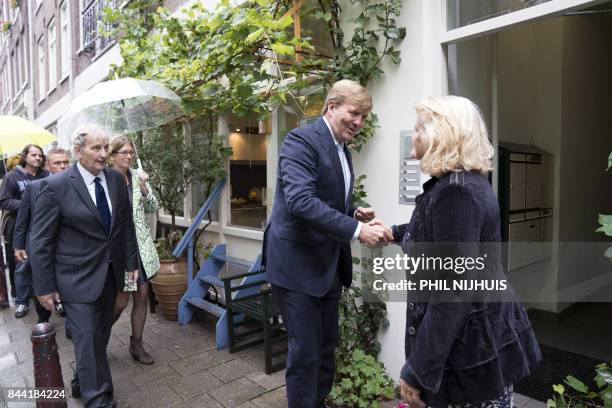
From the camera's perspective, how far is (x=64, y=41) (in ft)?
43.6

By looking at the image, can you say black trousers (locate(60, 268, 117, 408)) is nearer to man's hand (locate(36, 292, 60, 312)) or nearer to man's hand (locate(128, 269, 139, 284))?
man's hand (locate(36, 292, 60, 312))

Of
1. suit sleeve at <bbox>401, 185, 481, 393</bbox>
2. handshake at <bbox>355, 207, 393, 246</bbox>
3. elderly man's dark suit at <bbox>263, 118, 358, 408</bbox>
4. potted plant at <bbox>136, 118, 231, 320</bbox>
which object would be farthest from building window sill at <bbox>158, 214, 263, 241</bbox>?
suit sleeve at <bbox>401, 185, 481, 393</bbox>

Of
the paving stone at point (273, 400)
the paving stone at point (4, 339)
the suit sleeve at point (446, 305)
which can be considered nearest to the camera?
the suit sleeve at point (446, 305)

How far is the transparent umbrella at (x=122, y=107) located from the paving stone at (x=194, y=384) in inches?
98.0

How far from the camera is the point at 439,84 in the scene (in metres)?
3.08

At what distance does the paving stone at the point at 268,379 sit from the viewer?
351cm

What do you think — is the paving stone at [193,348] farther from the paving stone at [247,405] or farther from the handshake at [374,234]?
the handshake at [374,234]

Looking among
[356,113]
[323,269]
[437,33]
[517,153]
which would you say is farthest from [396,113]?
[517,153]

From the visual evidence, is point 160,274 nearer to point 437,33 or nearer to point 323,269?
point 323,269

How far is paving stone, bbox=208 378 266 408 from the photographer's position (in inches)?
129

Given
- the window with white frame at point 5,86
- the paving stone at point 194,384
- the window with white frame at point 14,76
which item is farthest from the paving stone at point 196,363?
the window with white frame at point 5,86

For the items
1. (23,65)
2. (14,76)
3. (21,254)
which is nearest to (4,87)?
(14,76)

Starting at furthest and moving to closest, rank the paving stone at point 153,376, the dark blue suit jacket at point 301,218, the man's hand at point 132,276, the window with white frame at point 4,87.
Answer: the window with white frame at point 4,87 < the paving stone at point 153,376 < the man's hand at point 132,276 < the dark blue suit jacket at point 301,218

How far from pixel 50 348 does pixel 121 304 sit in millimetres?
1133
